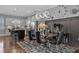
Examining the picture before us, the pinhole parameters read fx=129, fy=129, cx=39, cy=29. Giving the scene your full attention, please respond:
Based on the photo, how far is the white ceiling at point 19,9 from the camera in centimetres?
322

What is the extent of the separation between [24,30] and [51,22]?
80 centimetres

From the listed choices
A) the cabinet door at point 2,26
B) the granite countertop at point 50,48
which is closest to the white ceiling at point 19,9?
the cabinet door at point 2,26

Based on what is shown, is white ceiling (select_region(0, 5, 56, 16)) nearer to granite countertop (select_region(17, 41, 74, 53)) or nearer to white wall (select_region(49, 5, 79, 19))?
white wall (select_region(49, 5, 79, 19))

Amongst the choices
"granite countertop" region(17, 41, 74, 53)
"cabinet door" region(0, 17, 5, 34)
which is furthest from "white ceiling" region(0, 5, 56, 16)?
"granite countertop" region(17, 41, 74, 53)

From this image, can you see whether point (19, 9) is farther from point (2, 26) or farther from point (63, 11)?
point (63, 11)

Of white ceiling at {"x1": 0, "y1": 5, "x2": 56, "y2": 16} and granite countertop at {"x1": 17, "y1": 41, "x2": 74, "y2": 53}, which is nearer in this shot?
white ceiling at {"x1": 0, "y1": 5, "x2": 56, "y2": 16}

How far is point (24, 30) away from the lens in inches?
145

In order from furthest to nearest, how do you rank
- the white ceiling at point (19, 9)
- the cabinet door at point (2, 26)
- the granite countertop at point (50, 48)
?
the granite countertop at point (50, 48) → the cabinet door at point (2, 26) → the white ceiling at point (19, 9)

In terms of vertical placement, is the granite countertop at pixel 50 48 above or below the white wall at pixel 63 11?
below

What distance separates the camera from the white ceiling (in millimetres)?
3216

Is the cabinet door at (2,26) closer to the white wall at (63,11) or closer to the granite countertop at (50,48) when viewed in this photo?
the granite countertop at (50,48)
